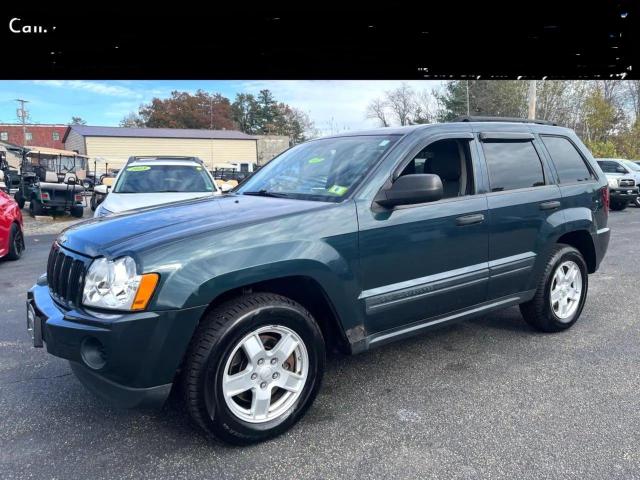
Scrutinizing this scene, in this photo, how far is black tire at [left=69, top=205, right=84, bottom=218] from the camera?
14.7 metres

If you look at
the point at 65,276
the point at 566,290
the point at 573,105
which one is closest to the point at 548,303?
the point at 566,290

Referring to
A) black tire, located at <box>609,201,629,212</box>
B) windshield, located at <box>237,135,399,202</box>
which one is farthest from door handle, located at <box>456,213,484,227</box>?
black tire, located at <box>609,201,629,212</box>

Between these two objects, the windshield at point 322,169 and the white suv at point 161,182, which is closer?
the windshield at point 322,169

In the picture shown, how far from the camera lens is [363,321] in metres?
2.92

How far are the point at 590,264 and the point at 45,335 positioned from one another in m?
4.48

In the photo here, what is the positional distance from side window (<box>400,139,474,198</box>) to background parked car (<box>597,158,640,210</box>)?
1471cm

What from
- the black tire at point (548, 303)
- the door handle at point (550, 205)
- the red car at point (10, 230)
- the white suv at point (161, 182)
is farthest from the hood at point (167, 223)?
the red car at point (10, 230)

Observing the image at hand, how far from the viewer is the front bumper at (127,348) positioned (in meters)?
2.26

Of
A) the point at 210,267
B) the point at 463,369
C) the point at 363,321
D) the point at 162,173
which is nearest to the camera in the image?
the point at 210,267

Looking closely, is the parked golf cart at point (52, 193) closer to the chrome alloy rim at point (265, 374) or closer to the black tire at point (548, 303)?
the chrome alloy rim at point (265, 374)

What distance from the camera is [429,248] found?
317 centimetres
